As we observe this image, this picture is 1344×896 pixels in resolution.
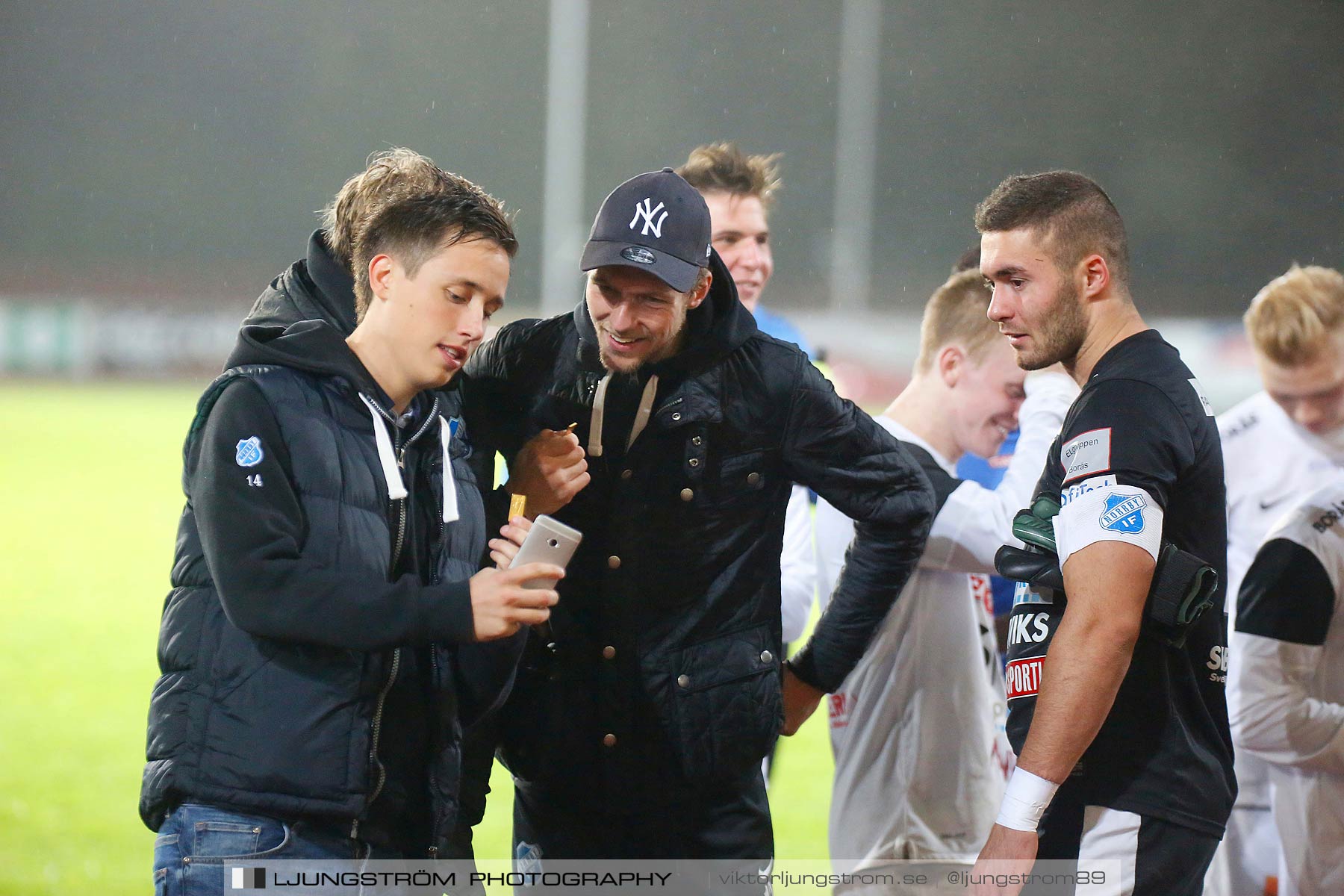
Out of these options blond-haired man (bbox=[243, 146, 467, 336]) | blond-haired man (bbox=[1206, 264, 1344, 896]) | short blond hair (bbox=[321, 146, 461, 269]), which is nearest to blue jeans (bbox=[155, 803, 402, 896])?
blond-haired man (bbox=[243, 146, 467, 336])

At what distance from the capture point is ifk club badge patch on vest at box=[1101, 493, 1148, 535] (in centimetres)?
202

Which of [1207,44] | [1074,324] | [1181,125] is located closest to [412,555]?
[1074,324]

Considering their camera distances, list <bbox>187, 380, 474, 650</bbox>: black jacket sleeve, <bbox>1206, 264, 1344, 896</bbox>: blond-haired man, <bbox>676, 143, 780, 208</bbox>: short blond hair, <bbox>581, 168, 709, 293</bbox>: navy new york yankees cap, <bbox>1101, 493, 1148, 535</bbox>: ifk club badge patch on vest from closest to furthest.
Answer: <bbox>187, 380, 474, 650</bbox>: black jacket sleeve, <bbox>1101, 493, 1148, 535</bbox>: ifk club badge patch on vest, <bbox>581, 168, 709, 293</bbox>: navy new york yankees cap, <bbox>1206, 264, 1344, 896</bbox>: blond-haired man, <bbox>676, 143, 780, 208</bbox>: short blond hair

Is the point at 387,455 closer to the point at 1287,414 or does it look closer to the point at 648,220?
the point at 648,220

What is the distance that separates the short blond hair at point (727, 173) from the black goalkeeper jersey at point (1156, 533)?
1.86m

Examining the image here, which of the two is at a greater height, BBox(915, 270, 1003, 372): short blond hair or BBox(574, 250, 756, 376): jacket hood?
BBox(915, 270, 1003, 372): short blond hair

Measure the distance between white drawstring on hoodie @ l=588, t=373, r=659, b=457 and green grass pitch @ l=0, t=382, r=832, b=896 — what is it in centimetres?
287

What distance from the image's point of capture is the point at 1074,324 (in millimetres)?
2289

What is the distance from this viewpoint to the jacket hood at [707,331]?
244 centimetres

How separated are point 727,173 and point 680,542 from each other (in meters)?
1.73

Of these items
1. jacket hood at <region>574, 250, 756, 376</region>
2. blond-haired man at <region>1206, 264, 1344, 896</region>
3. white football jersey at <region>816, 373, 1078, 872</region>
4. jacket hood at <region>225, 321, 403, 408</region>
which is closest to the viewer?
jacket hood at <region>225, 321, 403, 408</region>

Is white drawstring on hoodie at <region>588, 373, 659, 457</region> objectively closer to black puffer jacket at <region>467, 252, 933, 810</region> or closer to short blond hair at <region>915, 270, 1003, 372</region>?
black puffer jacket at <region>467, 252, 933, 810</region>

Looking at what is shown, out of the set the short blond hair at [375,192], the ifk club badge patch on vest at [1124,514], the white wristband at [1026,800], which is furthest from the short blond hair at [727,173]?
the white wristband at [1026,800]

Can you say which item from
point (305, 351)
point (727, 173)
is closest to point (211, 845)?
point (305, 351)
